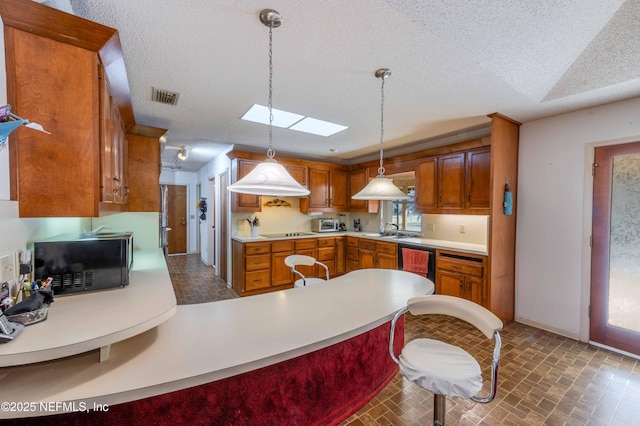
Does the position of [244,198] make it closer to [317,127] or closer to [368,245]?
[317,127]

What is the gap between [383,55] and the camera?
1909mm

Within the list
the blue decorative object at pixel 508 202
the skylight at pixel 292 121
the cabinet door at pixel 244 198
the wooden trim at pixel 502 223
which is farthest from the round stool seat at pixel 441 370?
the cabinet door at pixel 244 198

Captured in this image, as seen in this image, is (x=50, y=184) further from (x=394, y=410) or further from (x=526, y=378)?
(x=526, y=378)

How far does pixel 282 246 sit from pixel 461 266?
267 cm

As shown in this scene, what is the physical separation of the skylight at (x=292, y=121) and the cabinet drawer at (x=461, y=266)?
7.34 ft

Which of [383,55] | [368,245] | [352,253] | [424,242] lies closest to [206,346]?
[383,55]

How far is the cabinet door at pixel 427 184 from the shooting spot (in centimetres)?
395

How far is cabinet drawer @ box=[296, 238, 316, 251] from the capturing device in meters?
4.67

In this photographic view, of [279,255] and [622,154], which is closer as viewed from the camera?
[622,154]

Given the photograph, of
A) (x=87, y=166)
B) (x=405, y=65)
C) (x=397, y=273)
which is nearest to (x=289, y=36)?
(x=405, y=65)

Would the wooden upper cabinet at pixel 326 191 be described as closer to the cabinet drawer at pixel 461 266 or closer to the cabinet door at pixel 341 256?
the cabinet door at pixel 341 256

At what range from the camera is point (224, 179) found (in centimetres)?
510

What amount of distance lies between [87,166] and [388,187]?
82.4 inches

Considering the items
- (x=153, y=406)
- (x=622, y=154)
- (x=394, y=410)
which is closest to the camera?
(x=153, y=406)
